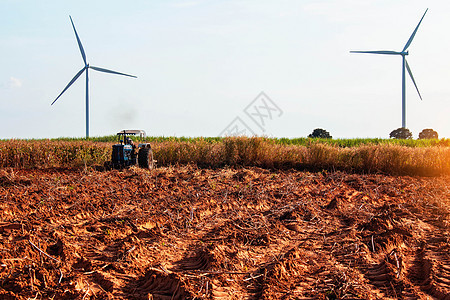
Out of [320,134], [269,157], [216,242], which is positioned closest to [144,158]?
[269,157]

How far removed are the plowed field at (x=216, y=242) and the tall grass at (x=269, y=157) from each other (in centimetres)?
498

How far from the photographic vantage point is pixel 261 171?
46.8 ft

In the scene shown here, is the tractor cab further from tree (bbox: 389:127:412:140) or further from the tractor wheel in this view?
tree (bbox: 389:127:412:140)

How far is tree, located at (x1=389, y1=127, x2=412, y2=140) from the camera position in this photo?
2889 centimetres

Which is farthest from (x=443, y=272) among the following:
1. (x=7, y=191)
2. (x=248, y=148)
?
(x=248, y=148)

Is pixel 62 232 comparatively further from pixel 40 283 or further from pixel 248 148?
pixel 248 148

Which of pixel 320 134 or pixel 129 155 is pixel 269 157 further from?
pixel 320 134

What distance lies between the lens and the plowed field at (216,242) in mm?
4219

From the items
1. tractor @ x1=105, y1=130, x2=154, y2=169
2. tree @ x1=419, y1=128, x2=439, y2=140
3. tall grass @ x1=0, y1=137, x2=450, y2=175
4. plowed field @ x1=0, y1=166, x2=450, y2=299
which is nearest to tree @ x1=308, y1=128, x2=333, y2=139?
tree @ x1=419, y1=128, x2=439, y2=140

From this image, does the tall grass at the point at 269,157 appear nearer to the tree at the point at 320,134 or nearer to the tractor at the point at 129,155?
the tractor at the point at 129,155

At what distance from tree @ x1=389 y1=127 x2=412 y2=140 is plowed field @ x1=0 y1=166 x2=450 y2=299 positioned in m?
20.3

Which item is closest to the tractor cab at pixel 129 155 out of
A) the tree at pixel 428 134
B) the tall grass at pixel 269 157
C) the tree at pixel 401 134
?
the tall grass at pixel 269 157

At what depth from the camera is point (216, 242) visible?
18.4 feet

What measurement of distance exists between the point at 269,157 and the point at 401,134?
17986 mm
